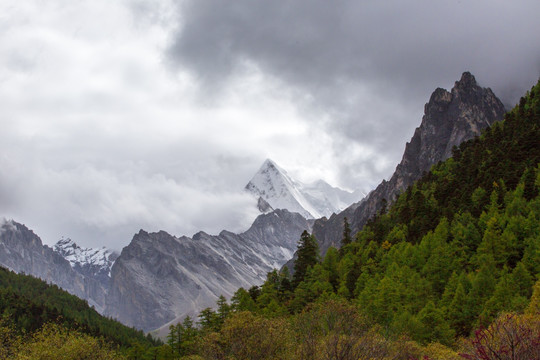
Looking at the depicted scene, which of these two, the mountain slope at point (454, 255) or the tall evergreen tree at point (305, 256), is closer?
the mountain slope at point (454, 255)

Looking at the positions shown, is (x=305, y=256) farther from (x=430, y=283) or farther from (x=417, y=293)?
(x=417, y=293)

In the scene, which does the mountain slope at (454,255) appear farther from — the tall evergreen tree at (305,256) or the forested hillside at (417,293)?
the tall evergreen tree at (305,256)

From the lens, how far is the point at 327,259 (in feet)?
506

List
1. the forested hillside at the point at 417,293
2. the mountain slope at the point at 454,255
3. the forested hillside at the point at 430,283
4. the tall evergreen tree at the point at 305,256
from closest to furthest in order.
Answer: the forested hillside at the point at 417,293 < the forested hillside at the point at 430,283 < the mountain slope at the point at 454,255 < the tall evergreen tree at the point at 305,256

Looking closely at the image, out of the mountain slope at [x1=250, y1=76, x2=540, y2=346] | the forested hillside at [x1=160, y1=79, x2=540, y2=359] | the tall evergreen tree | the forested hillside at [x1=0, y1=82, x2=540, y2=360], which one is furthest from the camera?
the tall evergreen tree

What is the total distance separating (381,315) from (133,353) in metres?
72.8

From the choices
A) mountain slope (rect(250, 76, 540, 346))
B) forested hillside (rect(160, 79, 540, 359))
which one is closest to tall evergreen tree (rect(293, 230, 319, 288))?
forested hillside (rect(160, 79, 540, 359))

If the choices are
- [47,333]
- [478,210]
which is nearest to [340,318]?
[47,333]

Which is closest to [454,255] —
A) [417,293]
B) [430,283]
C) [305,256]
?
[430,283]

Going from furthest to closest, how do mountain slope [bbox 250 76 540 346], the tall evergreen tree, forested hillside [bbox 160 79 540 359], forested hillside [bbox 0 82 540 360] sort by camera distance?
1. the tall evergreen tree
2. mountain slope [bbox 250 76 540 346]
3. forested hillside [bbox 160 79 540 359]
4. forested hillside [bbox 0 82 540 360]

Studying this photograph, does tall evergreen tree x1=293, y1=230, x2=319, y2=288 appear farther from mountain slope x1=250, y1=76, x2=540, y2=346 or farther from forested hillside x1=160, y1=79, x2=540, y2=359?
mountain slope x1=250, y1=76, x2=540, y2=346

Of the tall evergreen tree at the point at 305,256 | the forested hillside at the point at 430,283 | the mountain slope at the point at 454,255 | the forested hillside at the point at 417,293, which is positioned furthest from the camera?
the tall evergreen tree at the point at 305,256

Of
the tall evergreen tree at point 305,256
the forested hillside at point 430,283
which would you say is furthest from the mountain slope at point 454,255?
the tall evergreen tree at point 305,256

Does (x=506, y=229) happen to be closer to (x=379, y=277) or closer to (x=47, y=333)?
(x=379, y=277)
